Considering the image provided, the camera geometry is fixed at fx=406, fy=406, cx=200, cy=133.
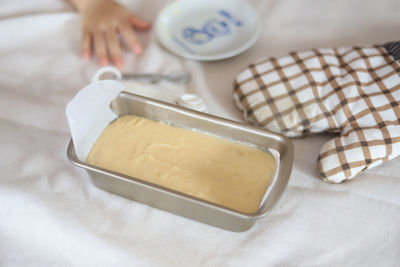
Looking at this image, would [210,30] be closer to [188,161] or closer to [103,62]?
[103,62]

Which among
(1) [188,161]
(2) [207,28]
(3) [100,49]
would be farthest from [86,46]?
(1) [188,161]

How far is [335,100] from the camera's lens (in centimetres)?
65

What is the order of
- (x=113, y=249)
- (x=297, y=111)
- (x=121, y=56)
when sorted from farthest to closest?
(x=121, y=56) → (x=297, y=111) → (x=113, y=249)

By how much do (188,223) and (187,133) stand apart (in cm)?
13

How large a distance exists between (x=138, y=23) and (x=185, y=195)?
0.52 meters

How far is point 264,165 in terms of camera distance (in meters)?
0.56

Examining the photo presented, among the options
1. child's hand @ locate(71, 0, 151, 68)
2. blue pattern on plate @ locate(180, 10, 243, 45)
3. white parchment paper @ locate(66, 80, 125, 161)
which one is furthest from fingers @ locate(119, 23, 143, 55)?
white parchment paper @ locate(66, 80, 125, 161)

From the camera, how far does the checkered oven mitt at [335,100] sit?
597 mm

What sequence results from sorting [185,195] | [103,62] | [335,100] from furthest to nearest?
[103,62], [335,100], [185,195]

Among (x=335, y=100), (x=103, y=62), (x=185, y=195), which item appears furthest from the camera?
(x=103, y=62)

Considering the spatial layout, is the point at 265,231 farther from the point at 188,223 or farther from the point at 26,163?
the point at 26,163

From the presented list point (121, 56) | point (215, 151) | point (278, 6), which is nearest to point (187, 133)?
point (215, 151)

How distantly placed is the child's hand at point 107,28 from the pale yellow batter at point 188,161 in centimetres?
28

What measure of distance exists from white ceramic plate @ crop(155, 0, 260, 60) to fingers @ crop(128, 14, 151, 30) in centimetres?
4
